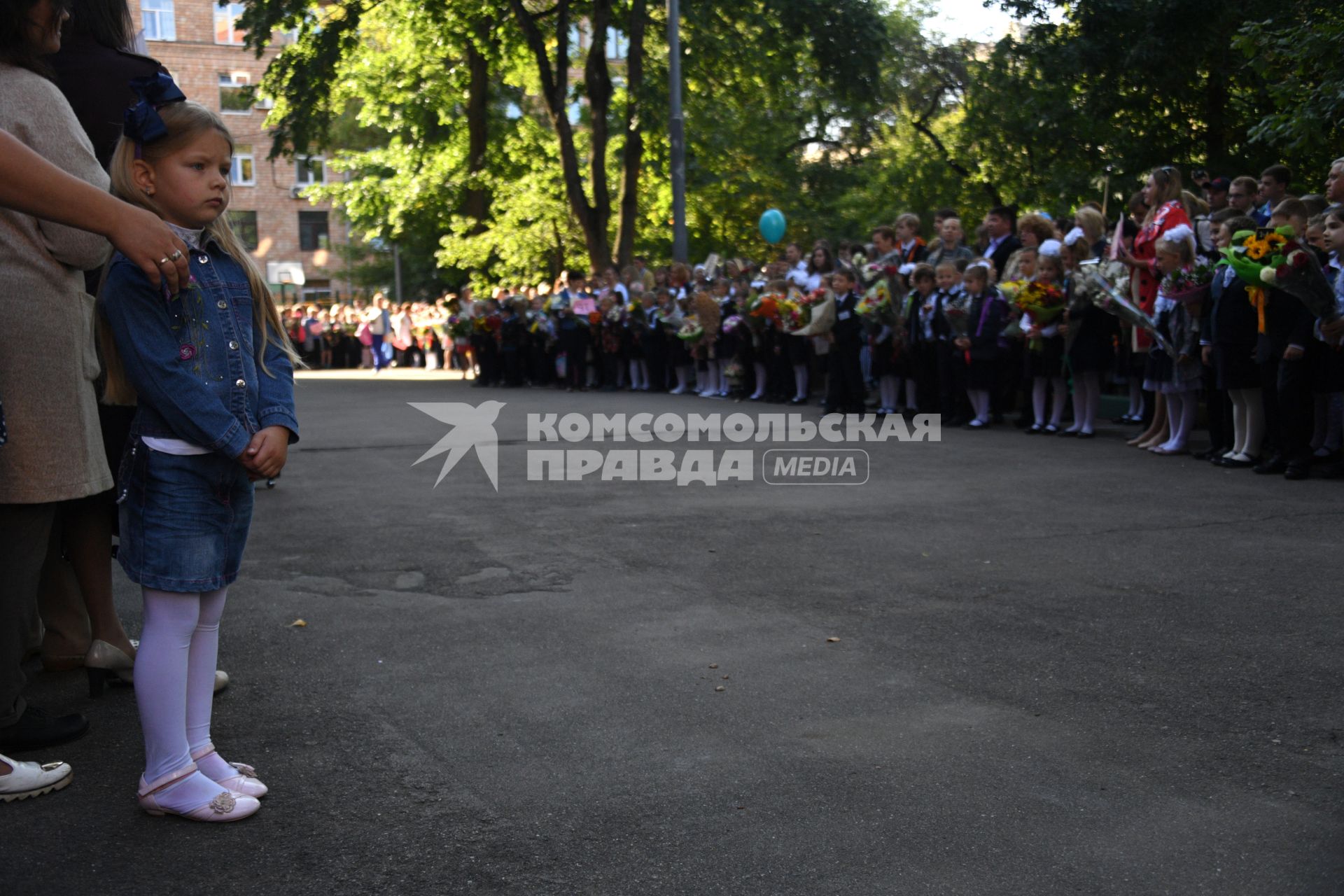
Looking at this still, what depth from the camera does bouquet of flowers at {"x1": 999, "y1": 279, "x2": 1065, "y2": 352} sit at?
44.5ft

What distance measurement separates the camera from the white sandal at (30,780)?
3.90 meters

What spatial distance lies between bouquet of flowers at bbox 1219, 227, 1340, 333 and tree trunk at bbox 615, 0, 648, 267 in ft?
59.3

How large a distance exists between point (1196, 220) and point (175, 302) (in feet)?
37.0

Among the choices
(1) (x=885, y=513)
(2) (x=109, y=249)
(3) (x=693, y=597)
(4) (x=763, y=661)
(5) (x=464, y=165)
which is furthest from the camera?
Answer: (5) (x=464, y=165)

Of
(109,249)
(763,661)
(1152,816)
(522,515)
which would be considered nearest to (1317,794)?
(1152,816)

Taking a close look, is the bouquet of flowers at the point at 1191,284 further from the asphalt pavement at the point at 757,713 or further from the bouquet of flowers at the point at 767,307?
the bouquet of flowers at the point at 767,307

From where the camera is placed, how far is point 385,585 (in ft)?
22.3

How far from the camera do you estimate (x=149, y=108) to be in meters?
3.64

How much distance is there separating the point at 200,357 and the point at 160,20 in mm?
68235

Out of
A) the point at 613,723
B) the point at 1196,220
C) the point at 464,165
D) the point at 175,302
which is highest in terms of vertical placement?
the point at 464,165

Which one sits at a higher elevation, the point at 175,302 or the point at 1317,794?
the point at 175,302

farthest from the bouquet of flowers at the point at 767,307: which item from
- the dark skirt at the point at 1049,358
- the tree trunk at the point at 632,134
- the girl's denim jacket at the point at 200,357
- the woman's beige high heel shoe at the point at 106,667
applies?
the girl's denim jacket at the point at 200,357

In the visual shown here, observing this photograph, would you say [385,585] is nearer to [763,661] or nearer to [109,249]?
[763,661]

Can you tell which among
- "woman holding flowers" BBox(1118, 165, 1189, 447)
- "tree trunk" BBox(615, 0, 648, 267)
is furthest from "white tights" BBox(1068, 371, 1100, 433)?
"tree trunk" BBox(615, 0, 648, 267)
